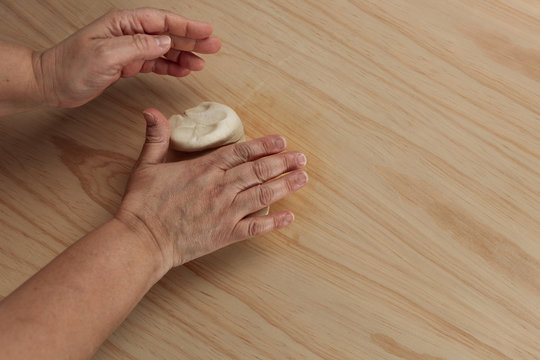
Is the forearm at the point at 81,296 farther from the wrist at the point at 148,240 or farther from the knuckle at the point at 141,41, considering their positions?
the knuckle at the point at 141,41

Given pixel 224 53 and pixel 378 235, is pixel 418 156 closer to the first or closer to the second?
pixel 378 235

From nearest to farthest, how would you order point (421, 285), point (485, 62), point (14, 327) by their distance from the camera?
point (14, 327) → point (421, 285) → point (485, 62)

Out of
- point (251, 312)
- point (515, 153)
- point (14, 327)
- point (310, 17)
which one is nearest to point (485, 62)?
point (515, 153)

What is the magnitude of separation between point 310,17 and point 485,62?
27cm

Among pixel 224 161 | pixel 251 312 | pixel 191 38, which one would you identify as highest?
pixel 191 38

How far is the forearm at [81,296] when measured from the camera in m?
0.54

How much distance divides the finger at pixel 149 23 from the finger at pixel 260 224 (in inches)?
11.3

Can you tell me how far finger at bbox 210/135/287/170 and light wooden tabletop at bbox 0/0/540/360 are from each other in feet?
0.20

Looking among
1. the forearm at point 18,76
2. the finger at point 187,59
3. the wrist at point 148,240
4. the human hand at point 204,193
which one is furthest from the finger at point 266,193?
the forearm at point 18,76

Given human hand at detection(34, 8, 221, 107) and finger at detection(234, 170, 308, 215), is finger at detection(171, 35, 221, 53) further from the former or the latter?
finger at detection(234, 170, 308, 215)

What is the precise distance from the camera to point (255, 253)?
68cm

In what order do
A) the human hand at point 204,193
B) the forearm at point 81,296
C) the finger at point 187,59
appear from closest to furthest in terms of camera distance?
the forearm at point 81,296 < the human hand at point 204,193 < the finger at point 187,59

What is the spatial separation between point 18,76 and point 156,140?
22 centimetres

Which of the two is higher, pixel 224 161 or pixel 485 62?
pixel 485 62
